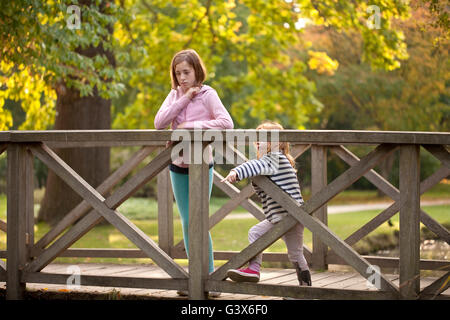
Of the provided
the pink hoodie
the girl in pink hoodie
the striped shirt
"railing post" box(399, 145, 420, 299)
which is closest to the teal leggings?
the girl in pink hoodie

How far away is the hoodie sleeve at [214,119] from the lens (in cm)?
479

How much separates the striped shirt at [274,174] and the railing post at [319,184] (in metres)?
1.53

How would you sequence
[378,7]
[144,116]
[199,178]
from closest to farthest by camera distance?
1. [199,178]
2. [378,7]
3. [144,116]

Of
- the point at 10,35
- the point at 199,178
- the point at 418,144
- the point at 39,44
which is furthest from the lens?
the point at 39,44

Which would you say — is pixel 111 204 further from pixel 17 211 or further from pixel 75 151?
pixel 75 151

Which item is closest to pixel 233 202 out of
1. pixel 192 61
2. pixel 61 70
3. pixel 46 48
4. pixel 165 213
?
pixel 165 213

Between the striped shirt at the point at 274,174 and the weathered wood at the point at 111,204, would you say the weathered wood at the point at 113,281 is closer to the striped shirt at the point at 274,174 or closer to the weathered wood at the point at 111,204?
the weathered wood at the point at 111,204

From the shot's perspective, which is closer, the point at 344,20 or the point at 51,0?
the point at 51,0

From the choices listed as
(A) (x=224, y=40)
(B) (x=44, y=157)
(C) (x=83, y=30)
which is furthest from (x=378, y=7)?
(B) (x=44, y=157)

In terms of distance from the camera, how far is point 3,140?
5.30 metres

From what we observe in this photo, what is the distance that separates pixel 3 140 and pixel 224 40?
1073 cm

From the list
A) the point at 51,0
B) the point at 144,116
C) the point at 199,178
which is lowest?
the point at 199,178

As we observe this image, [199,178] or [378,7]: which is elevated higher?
[378,7]

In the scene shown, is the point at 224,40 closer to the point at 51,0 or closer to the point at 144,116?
the point at 144,116
